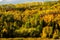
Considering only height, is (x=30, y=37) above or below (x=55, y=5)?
below

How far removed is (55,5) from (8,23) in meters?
3.02

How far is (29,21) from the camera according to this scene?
11.5 meters

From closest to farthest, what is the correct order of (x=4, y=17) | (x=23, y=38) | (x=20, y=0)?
(x=23, y=38), (x=4, y=17), (x=20, y=0)

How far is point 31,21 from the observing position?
11398 mm

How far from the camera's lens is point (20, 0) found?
1365cm

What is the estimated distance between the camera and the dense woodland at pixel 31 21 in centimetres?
1096

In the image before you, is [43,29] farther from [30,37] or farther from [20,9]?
[20,9]

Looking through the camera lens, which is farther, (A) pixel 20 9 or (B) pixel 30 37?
(A) pixel 20 9

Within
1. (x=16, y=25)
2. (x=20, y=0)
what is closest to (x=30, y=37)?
(x=16, y=25)

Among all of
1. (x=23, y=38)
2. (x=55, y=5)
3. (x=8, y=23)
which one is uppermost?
(x=55, y=5)

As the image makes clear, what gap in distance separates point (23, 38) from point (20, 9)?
90.5 inches

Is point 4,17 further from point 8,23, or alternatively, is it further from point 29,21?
point 29,21

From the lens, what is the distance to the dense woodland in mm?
10961

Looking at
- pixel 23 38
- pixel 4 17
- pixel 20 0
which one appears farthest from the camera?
pixel 20 0
